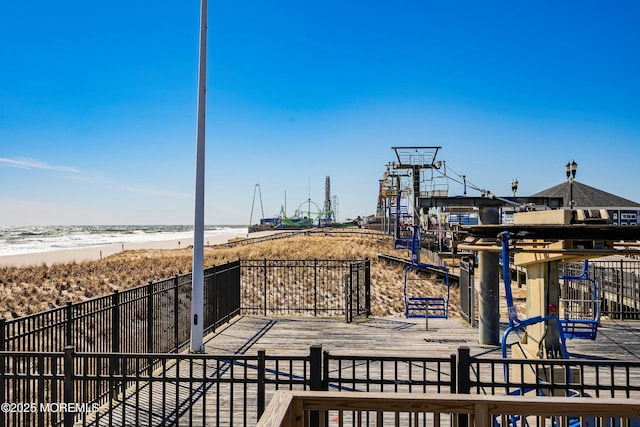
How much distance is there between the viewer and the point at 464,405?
317cm

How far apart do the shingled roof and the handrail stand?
37.3 metres

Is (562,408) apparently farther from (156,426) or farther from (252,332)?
(252,332)

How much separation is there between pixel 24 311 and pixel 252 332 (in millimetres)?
10097

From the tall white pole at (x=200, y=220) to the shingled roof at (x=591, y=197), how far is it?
112 feet

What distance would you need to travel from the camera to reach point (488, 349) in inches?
378

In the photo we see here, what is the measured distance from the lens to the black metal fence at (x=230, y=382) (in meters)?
4.49

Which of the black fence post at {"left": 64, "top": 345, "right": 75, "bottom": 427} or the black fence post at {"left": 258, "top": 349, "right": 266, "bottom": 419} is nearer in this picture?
the black fence post at {"left": 258, "top": 349, "right": 266, "bottom": 419}

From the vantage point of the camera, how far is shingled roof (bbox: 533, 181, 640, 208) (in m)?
37.2

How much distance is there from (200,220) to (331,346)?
3.96m

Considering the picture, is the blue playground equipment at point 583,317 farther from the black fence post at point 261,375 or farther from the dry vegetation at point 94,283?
the black fence post at point 261,375

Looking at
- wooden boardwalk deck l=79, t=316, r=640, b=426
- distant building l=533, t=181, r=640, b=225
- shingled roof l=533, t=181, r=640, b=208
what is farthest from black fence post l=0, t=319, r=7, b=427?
shingled roof l=533, t=181, r=640, b=208

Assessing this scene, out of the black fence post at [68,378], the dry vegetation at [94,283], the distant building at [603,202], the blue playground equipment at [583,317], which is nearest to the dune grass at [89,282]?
the dry vegetation at [94,283]

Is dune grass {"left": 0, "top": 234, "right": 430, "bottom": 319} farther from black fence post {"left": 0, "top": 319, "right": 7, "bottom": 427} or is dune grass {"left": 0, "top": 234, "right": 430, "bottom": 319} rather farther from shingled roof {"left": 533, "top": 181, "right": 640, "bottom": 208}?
shingled roof {"left": 533, "top": 181, "right": 640, "bottom": 208}

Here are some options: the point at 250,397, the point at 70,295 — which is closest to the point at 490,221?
the point at 250,397
